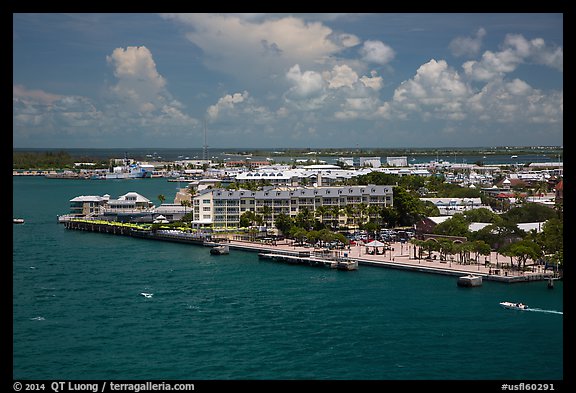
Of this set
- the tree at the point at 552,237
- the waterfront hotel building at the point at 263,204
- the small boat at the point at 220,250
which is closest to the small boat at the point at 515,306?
the tree at the point at 552,237

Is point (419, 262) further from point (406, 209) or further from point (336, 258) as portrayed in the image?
point (406, 209)

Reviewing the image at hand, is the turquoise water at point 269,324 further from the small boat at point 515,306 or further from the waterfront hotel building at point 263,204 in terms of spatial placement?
the waterfront hotel building at point 263,204

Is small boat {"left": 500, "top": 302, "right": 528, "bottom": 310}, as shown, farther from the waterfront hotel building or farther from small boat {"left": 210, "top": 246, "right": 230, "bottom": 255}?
the waterfront hotel building

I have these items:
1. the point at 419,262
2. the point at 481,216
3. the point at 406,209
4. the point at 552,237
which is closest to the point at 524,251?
the point at 552,237

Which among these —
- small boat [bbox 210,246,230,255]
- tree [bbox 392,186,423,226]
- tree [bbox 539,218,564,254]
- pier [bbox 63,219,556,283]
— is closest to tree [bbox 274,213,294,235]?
pier [bbox 63,219,556,283]

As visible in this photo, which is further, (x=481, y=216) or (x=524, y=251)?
(x=481, y=216)
